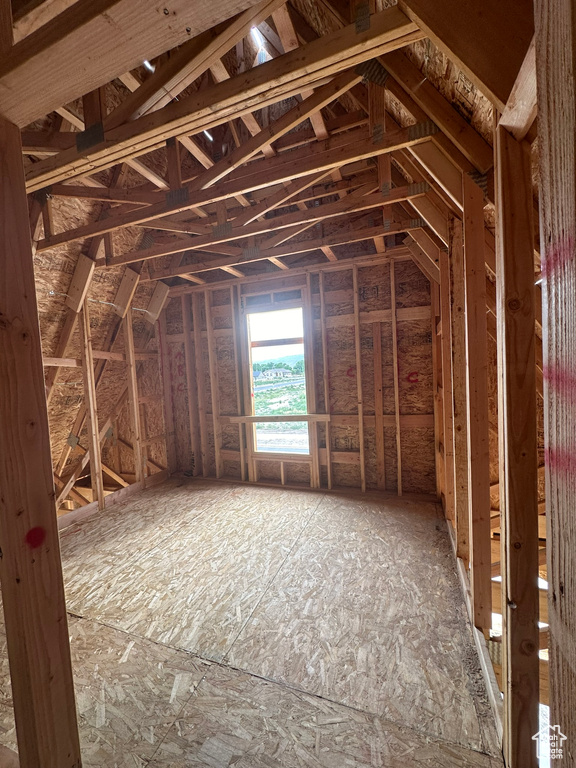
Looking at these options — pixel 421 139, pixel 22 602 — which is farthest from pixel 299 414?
pixel 22 602

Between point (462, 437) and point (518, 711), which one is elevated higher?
point (462, 437)

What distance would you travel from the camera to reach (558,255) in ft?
1.19

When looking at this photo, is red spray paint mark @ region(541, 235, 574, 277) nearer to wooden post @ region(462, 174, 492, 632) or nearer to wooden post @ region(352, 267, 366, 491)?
wooden post @ region(462, 174, 492, 632)

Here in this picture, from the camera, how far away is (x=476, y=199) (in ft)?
5.68

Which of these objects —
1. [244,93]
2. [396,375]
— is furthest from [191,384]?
[244,93]

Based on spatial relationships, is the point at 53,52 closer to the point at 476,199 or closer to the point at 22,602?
the point at 22,602

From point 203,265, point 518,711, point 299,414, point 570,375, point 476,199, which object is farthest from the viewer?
point 299,414

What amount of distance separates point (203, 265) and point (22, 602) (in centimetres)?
416

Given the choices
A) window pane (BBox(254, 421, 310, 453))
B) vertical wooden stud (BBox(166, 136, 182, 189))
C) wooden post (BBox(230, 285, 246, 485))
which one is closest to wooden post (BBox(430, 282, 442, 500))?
window pane (BBox(254, 421, 310, 453))

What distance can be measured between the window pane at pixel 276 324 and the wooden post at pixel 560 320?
4454 millimetres

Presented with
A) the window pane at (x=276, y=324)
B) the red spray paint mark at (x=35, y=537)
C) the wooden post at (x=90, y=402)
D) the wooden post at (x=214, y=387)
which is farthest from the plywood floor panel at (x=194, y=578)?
the window pane at (x=276, y=324)

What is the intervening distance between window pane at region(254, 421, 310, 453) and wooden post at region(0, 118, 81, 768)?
4.32 meters

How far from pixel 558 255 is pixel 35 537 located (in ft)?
3.37

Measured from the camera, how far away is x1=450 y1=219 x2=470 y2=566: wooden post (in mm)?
2398
